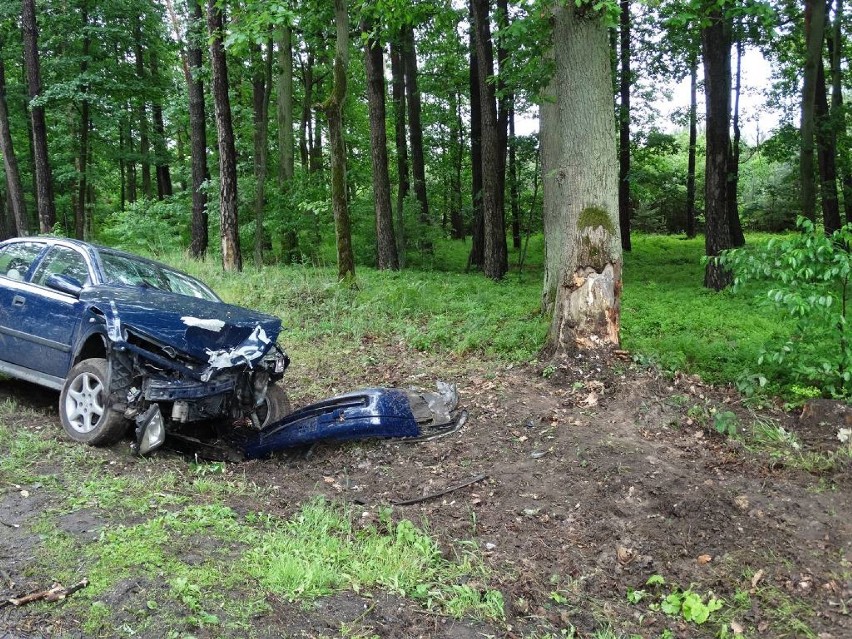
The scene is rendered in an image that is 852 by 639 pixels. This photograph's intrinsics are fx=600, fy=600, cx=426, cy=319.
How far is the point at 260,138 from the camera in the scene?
16969 millimetres

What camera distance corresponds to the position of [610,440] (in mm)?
5461

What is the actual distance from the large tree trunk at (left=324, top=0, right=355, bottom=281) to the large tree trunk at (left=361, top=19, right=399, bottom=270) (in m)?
2.99

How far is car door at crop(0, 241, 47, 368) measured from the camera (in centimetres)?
609

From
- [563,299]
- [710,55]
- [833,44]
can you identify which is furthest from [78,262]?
[833,44]

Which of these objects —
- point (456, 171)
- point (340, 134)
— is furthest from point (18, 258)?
point (456, 171)

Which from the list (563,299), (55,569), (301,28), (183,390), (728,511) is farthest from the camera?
(301,28)

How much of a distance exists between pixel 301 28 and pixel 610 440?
13.0 metres

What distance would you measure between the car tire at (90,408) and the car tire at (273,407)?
4.71 feet

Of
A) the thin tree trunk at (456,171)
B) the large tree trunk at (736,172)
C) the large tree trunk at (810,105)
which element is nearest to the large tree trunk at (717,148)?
the large tree trunk at (810,105)

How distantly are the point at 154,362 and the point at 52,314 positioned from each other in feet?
5.09

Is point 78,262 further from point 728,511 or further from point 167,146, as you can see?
point 167,146

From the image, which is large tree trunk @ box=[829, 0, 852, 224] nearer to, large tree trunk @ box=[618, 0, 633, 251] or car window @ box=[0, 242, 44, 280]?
large tree trunk @ box=[618, 0, 633, 251]

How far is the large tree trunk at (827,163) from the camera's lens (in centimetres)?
1570

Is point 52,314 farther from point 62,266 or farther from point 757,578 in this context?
point 757,578
